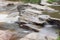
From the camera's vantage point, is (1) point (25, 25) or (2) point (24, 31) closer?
(2) point (24, 31)

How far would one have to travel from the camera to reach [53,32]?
6.85m

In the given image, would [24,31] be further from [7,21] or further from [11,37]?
[7,21]

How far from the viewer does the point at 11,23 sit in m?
8.34

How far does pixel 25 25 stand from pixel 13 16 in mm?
2317

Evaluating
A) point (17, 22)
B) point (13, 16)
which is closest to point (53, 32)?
point (17, 22)

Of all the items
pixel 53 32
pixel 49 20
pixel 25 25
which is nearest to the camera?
pixel 53 32

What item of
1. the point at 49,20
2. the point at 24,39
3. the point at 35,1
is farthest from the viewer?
the point at 35,1

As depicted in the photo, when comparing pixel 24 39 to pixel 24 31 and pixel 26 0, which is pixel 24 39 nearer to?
pixel 24 31

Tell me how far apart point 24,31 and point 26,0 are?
347 inches

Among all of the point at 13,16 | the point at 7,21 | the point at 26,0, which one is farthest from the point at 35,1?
the point at 7,21

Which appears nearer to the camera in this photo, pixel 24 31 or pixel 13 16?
pixel 24 31

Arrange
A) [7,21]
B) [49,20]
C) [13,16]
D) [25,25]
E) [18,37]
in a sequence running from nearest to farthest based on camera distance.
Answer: [18,37]
[25,25]
[49,20]
[7,21]
[13,16]

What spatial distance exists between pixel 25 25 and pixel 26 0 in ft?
26.9

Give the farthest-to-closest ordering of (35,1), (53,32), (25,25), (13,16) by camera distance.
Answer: (35,1) → (13,16) → (25,25) → (53,32)
